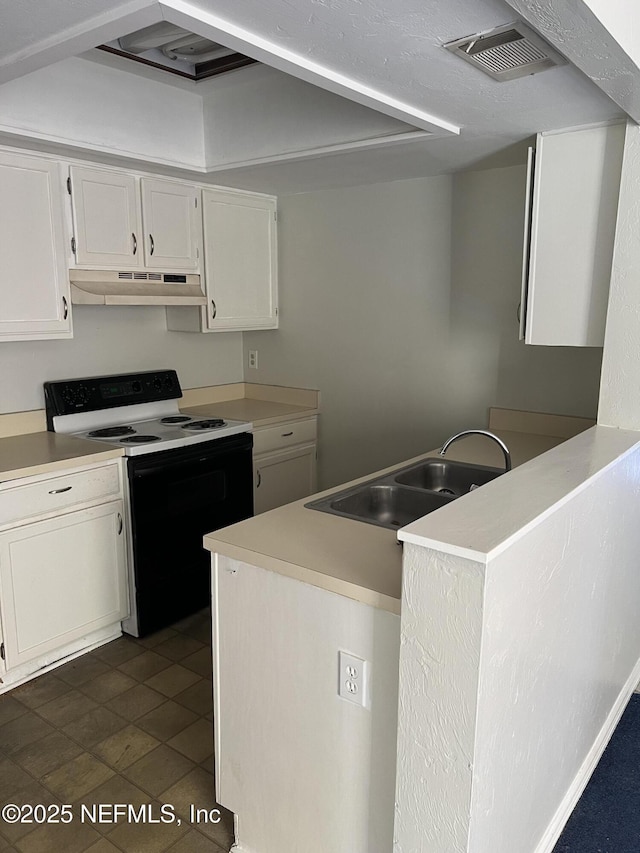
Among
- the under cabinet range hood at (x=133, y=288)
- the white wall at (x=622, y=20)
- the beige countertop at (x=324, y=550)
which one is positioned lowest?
the beige countertop at (x=324, y=550)

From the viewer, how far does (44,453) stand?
2.77m

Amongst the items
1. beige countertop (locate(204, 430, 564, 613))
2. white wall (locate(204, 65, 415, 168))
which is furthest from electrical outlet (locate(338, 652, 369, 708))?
white wall (locate(204, 65, 415, 168))

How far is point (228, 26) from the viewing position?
4.94 ft

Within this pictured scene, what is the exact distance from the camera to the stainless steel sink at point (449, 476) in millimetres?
2564

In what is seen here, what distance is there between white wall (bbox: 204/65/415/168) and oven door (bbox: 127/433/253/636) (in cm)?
136

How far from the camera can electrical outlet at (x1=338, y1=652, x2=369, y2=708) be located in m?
1.53

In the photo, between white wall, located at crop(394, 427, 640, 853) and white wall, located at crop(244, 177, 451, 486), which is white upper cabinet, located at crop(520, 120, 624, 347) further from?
white wall, located at crop(244, 177, 451, 486)

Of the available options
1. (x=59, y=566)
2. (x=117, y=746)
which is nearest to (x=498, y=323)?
(x=59, y=566)

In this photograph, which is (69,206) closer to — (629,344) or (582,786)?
(629,344)

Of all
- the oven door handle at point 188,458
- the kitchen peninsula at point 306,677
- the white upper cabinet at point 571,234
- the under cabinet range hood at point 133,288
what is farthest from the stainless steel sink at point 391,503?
the under cabinet range hood at point 133,288

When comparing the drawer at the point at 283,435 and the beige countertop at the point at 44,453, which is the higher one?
the beige countertop at the point at 44,453

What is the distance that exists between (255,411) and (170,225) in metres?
1.12

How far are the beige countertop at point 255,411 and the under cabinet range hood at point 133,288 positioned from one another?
0.64m

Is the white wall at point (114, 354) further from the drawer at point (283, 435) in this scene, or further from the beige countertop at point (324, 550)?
the beige countertop at point (324, 550)
